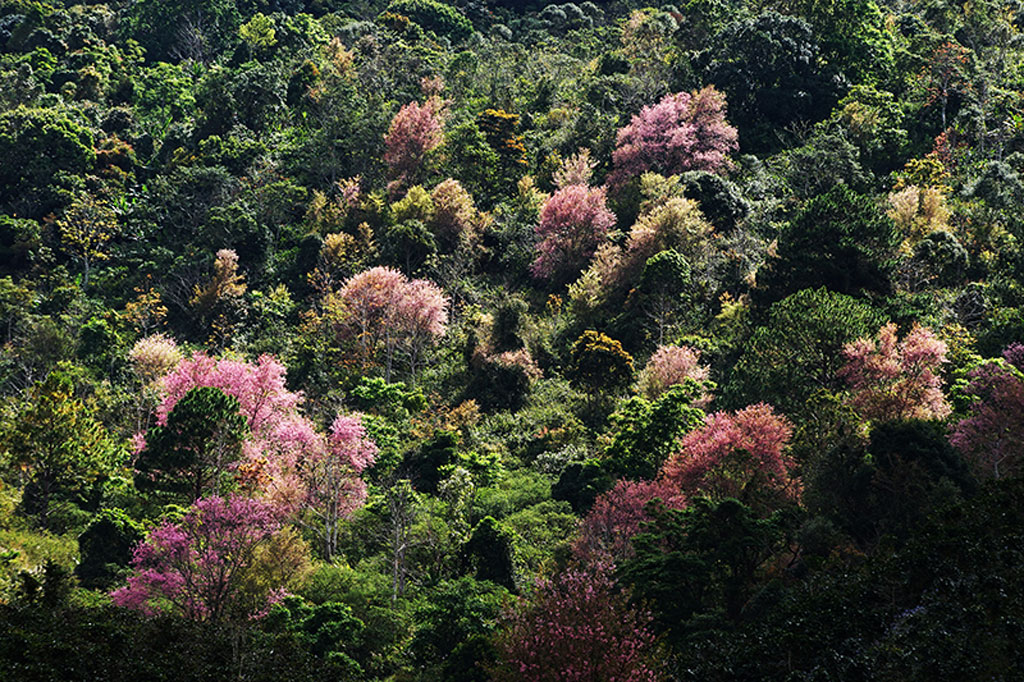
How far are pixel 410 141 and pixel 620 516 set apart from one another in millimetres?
47044

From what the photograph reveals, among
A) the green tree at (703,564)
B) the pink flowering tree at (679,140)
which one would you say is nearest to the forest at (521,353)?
the green tree at (703,564)

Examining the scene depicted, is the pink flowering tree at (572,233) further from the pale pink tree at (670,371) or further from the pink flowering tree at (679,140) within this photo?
the pale pink tree at (670,371)

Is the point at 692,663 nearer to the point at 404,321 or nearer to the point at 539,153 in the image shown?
the point at 404,321

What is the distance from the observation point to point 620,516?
30766mm

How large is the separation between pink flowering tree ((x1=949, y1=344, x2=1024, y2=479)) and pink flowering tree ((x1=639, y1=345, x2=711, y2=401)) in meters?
13.3

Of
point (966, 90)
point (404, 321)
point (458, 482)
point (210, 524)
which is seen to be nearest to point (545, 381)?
point (404, 321)

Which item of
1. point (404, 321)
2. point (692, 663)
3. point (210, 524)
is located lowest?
point (692, 663)

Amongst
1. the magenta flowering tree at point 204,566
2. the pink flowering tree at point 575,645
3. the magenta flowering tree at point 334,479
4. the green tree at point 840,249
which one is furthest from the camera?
the green tree at point 840,249

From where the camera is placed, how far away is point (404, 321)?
170ft

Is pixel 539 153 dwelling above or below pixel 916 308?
above

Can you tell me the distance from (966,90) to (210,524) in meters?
58.4

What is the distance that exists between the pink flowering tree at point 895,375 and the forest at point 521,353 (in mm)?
126

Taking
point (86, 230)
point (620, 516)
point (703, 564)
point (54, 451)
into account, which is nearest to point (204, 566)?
point (54, 451)

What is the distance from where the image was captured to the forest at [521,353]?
2200cm
